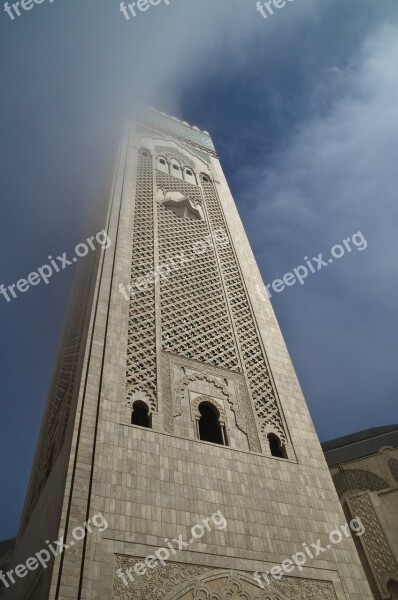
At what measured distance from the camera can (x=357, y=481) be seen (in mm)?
11266

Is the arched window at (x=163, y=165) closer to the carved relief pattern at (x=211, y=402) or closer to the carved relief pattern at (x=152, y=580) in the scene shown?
the carved relief pattern at (x=211, y=402)

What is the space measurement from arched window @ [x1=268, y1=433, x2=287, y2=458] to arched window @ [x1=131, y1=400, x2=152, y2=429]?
1.71 m

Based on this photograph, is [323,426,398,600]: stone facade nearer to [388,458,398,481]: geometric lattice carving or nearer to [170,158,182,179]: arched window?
[388,458,398,481]: geometric lattice carving

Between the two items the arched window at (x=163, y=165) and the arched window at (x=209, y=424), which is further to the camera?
the arched window at (x=163, y=165)

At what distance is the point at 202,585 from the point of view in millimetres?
4309

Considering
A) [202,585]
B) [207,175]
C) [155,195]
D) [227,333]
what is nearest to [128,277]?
[227,333]

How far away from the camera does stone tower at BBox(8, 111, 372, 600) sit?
171 inches

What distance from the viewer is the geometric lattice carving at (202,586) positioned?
4074 mm

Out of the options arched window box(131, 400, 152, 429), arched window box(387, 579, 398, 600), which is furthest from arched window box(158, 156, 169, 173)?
arched window box(387, 579, 398, 600)

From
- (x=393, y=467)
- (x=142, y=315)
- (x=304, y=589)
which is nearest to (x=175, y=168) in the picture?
(x=142, y=315)

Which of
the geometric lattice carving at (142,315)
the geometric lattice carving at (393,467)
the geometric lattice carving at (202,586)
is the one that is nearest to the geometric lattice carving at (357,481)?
the geometric lattice carving at (393,467)

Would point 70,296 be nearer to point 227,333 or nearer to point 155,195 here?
point 155,195

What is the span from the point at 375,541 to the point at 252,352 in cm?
386

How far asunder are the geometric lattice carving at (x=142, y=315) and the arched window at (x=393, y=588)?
16.1 ft
